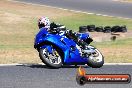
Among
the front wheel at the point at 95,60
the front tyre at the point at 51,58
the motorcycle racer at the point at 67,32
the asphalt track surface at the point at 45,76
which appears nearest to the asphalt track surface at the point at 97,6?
the motorcycle racer at the point at 67,32

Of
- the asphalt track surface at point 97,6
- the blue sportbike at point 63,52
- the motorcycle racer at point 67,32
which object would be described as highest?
the motorcycle racer at point 67,32

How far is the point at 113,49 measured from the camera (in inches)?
734

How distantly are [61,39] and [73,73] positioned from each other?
1.33 meters

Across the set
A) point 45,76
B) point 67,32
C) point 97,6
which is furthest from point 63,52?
point 97,6

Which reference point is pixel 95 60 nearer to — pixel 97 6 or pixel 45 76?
pixel 45 76

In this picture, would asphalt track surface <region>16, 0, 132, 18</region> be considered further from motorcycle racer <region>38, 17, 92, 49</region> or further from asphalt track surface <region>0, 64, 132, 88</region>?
asphalt track surface <region>0, 64, 132, 88</region>

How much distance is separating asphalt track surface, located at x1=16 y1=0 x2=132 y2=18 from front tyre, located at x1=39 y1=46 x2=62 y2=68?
23.1 m

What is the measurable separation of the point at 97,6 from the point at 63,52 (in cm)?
2796

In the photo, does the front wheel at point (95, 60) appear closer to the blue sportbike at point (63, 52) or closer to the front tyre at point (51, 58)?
the blue sportbike at point (63, 52)

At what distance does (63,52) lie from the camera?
46.2 feet

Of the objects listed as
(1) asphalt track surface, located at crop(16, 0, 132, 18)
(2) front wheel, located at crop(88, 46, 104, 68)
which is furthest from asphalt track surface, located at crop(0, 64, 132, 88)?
(1) asphalt track surface, located at crop(16, 0, 132, 18)

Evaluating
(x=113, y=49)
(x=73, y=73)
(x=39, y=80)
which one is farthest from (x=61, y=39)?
(x=113, y=49)

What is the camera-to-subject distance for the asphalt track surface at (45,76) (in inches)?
454

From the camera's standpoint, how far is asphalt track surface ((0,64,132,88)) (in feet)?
37.8
